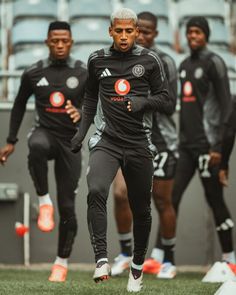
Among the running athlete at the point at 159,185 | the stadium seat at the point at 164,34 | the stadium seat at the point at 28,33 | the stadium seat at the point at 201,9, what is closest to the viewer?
the running athlete at the point at 159,185

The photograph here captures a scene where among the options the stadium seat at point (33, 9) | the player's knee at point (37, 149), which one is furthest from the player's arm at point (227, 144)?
the stadium seat at point (33, 9)

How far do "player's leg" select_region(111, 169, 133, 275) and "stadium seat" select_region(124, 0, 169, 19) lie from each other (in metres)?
4.18

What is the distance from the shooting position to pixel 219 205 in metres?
8.84

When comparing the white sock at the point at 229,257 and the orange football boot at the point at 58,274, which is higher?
the orange football boot at the point at 58,274

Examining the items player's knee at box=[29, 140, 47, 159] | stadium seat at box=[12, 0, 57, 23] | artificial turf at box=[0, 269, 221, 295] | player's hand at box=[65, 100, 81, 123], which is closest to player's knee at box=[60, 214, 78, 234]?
artificial turf at box=[0, 269, 221, 295]

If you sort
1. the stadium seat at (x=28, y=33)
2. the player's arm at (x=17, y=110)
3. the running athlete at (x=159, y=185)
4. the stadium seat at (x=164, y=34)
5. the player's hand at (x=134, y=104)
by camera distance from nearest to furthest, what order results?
the player's hand at (x=134, y=104) < the player's arm at (x=17, y=110) < the running athlete at (x=159, y=185) < the stadium seat at (x=164, y=34) < the stadium seat at (x=28, y=33)

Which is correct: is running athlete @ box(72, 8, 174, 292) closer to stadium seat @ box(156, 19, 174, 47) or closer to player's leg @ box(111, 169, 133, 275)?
player's leg @ box(111, 169, 133, 275)

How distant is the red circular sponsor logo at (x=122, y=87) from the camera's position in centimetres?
654

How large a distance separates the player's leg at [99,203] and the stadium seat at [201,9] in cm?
660

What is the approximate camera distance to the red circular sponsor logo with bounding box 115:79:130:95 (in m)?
6.54

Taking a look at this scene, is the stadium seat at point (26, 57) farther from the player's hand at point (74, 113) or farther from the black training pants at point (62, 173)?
the player's hand at point (74, 113)

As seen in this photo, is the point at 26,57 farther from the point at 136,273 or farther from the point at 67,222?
the point at 136,273

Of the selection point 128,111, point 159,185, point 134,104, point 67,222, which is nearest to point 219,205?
point 159,185

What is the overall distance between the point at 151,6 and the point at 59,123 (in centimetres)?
469
